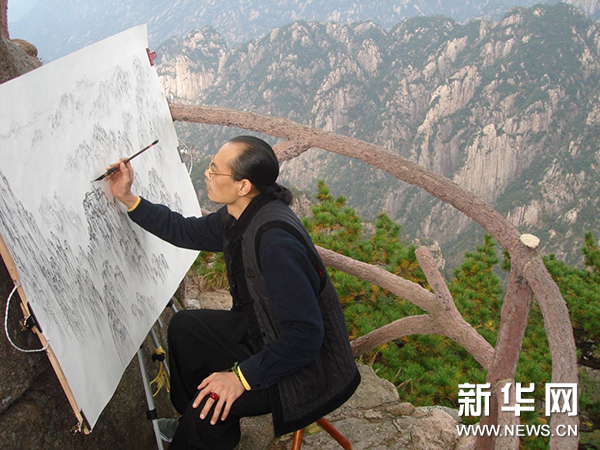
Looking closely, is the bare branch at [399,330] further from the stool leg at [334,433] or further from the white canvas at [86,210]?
the white canvas at [86,210]

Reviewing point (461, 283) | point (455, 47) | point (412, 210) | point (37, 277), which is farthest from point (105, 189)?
point (455, 47)

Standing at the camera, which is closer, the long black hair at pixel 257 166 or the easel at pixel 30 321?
the easel at pixel 30 321

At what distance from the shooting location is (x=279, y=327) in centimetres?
166

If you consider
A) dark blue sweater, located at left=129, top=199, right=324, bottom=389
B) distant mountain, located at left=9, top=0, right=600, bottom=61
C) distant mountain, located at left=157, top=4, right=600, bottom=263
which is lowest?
distant mountain, located at left=157, top=4, right=600, bottom=263

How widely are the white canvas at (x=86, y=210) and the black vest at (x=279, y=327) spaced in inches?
16.5

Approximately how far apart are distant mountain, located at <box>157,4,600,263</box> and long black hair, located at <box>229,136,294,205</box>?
42.6 m

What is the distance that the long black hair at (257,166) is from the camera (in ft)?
5.54

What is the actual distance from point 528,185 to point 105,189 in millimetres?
56890

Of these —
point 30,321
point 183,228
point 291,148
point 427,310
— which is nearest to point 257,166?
point 183,228

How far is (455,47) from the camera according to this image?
78188 millimetres

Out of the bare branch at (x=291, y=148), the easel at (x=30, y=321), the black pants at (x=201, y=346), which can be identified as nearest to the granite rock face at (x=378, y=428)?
the black pants at (x=201, y=346)

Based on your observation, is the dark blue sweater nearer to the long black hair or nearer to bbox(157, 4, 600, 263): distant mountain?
the long black hair

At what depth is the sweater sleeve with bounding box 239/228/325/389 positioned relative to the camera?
148 cm

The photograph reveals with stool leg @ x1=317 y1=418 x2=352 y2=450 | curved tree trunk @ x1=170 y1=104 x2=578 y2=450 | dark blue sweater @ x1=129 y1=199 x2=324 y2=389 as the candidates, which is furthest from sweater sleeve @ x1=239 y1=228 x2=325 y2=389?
curved tree trunk @ x1=170 y1=104 x2=578 y2=450
